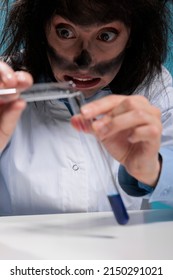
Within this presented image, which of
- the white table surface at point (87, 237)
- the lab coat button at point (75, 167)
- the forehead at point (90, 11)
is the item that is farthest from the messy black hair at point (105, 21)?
the white table surface at point (87, 237)

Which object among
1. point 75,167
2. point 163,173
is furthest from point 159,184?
point 75,167

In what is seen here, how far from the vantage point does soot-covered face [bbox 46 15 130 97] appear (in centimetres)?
74

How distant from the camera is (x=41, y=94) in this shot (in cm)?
56

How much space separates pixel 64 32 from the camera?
0.75m

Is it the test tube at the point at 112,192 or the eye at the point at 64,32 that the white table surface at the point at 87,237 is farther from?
the eye at the point at 64,32

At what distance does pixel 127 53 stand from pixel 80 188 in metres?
0.24

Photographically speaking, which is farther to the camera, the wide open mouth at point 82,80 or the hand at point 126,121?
the wide open mouth at point 82,80

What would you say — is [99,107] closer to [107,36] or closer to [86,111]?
[86,111]

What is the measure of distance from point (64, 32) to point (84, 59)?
5 centimetres

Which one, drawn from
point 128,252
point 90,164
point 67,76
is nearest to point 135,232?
point 128,252

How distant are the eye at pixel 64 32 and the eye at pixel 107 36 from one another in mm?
41

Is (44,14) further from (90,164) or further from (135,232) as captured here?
(135,232)

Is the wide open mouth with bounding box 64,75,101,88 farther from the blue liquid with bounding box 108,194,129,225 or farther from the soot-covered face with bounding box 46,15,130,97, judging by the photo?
the blue liquid with bounding box 108,194,129,225

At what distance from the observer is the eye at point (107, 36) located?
2.43 ft
